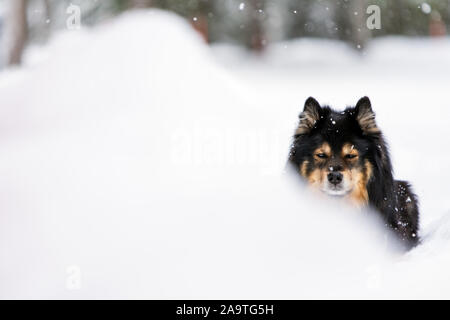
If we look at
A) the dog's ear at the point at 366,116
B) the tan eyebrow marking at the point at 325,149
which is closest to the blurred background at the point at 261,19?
the dog's ear at the point at 366,116

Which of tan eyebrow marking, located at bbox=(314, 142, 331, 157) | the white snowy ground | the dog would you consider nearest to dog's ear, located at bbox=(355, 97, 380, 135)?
the dog

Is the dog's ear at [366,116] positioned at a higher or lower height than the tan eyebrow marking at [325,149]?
higher

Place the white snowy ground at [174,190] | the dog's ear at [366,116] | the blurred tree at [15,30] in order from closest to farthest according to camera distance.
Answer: the white snowy ground at [174,190] < the dog's ear at [366,116] < the blurred tree at [15,30]

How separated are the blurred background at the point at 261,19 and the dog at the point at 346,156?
207 inches

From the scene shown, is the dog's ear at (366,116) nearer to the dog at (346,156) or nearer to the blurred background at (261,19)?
the dog at (346,156)

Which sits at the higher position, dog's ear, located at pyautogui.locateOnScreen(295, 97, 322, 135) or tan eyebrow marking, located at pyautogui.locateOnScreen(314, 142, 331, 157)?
dog's ear, located at pyautogui.locateOnScreen(295, 97, 322, 135)

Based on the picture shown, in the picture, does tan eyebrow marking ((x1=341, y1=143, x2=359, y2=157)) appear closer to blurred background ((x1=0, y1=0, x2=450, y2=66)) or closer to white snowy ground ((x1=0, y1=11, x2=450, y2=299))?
white snowy ground ((x1=0, y1=11, x2=450, y2=299))

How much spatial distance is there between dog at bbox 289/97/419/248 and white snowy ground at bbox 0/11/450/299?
3.6 inches

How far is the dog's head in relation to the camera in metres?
2.17

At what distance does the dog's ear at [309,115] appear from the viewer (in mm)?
2195

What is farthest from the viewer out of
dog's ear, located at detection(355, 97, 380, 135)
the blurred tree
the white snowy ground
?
the blurred tree

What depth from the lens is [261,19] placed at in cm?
979

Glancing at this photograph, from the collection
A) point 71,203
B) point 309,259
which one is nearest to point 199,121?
point 71,203
